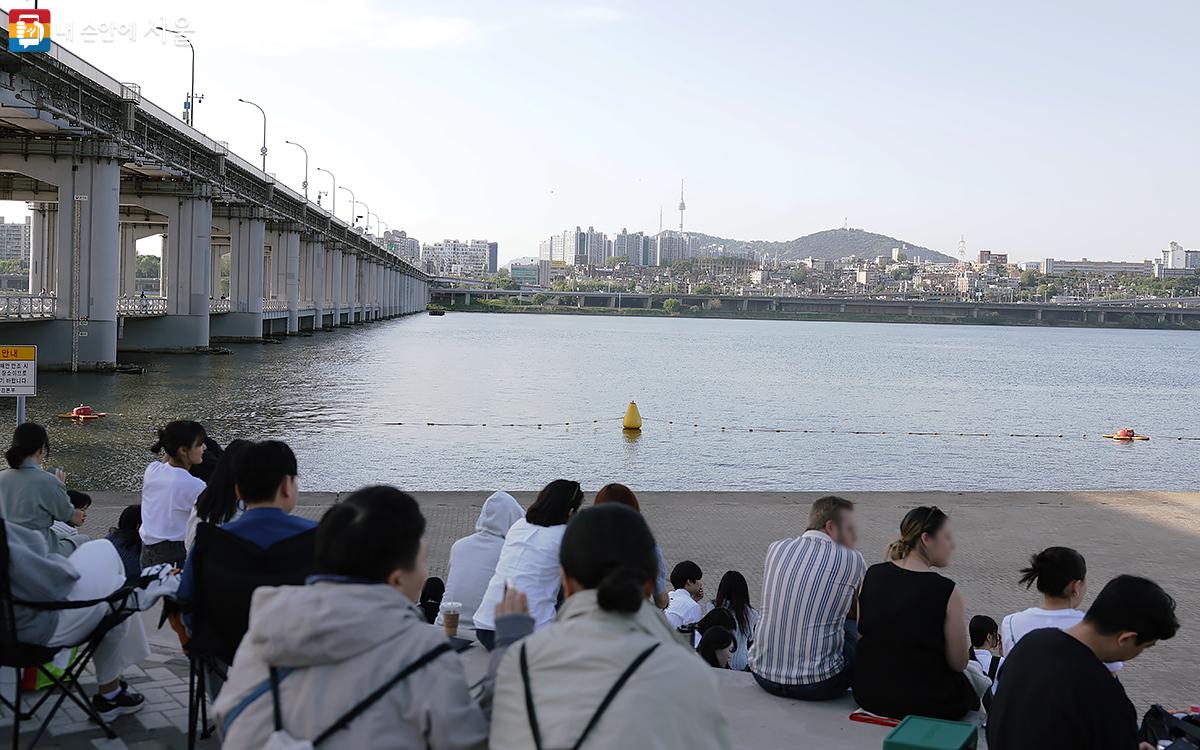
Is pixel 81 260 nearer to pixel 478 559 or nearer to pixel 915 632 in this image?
pixel 478 559

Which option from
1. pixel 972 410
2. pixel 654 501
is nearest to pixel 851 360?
pixel 972 410

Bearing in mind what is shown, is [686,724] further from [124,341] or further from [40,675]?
[124,341]

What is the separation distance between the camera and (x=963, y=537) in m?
15.0

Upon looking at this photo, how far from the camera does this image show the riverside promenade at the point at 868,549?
631 cm

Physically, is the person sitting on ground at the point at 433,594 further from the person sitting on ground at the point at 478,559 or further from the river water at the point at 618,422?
the river water at the point at 618,422

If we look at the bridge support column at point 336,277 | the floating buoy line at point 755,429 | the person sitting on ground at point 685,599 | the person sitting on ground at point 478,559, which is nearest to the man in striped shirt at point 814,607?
the person sitting on ground at point 685,599

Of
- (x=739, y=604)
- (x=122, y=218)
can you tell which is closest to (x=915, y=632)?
(x=739, y=604)

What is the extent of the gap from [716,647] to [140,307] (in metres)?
53.6

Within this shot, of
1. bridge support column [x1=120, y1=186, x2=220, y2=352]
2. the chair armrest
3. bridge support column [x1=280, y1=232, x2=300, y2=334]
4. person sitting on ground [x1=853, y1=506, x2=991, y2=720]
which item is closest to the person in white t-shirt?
person sitting on ground [x1=853, y1=506, x2=991, y2=720]

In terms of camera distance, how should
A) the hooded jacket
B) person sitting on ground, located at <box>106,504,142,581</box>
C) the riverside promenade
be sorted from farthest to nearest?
person sitting on ground, located at <box>106,504,142,581</box>
the riverside promenade
the hooded jacket

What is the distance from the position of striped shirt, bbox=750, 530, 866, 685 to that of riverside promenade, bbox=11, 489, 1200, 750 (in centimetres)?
22

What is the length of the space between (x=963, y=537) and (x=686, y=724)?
12.7m

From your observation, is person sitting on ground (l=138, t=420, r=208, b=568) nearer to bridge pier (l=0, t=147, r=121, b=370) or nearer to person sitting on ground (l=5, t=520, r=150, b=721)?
person sitting on ground (l=5, t=520, r=150, b=721)

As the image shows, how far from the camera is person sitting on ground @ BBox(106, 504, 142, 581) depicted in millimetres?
8492
